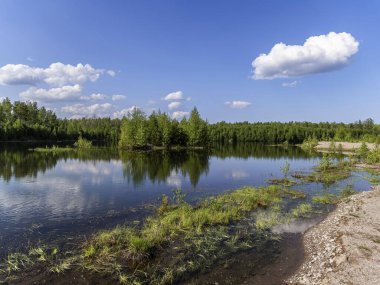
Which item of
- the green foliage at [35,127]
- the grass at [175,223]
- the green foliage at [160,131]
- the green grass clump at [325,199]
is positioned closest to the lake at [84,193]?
the grass at [175,223]

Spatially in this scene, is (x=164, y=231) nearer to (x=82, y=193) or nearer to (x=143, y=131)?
(x=82, y=193)

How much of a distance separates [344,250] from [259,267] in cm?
521

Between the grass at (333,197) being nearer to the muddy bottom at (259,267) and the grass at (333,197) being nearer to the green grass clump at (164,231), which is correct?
the green grass clump at (164,231)

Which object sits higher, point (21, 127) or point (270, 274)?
point (21, 127)

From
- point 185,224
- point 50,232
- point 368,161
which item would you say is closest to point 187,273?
point 185,224

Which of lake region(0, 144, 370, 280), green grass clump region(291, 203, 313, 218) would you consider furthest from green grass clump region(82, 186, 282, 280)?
green grass clump region(291, 203, 313, 218)

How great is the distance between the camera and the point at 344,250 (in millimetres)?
17109

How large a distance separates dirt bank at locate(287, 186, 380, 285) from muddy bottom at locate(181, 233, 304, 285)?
0.64 meters

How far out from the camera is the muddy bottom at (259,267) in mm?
14816

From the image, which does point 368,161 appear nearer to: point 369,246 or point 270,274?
point 369,246

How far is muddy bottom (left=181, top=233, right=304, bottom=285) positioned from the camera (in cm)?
1482

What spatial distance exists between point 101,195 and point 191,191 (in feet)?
34.0

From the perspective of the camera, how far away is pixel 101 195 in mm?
32469

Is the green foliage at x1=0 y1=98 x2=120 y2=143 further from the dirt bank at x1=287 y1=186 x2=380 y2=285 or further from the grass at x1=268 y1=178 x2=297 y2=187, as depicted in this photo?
the dirt bank at x1=287 y1=186 x2=380 y2=285
